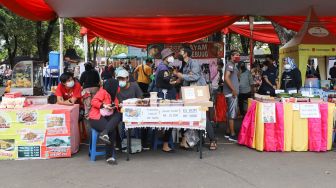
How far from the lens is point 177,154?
6914mm

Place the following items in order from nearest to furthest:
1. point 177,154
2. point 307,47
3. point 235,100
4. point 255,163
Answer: point 255,163 < point 177,154 < point 235,100 < point 307,47

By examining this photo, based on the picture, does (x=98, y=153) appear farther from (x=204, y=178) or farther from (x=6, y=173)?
(x=204, y=178)

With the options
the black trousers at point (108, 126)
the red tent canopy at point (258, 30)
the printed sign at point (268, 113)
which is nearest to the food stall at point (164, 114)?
the black trousers at point (108, 126)

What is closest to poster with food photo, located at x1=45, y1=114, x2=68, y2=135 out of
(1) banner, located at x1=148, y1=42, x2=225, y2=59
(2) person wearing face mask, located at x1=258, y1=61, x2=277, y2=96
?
(2) person wearing face mask, located at x1=258, y1=61, x2=277, y2=96

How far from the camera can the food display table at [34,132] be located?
21.1ft

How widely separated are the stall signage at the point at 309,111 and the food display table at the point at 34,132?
12.3 feet

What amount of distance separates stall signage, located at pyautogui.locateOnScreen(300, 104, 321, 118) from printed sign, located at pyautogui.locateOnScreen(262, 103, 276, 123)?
47 cm

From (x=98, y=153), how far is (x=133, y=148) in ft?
2.25

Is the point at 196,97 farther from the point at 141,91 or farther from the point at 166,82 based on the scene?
the point at 141,91

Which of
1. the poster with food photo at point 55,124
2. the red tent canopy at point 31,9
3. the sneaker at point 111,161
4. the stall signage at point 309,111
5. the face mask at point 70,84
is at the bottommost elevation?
the sneaker at point 111,161

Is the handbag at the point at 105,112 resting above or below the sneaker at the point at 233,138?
above

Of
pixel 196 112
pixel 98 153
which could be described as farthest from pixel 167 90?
pixel 98 153

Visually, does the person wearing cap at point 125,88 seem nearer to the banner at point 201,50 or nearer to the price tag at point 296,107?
the price tag at point 296,107

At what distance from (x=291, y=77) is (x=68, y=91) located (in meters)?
4.36
